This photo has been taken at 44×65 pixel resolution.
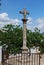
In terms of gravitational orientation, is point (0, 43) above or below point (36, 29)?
below

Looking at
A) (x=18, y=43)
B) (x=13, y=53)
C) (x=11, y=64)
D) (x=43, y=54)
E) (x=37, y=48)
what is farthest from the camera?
(x=43, y=54)

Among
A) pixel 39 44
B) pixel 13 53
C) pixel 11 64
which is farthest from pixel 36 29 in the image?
pixel 11 64

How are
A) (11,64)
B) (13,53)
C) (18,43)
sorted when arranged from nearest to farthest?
(11,64)
(13,53)
(18,43)

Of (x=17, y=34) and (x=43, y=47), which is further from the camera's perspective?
(x=43, y=47)

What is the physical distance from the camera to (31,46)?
47.1 ft

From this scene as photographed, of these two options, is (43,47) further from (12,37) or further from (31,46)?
(12,37)

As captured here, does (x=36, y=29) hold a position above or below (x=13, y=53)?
above

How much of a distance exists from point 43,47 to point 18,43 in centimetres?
235

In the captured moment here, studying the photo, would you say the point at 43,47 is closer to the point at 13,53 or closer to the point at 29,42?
the point at 29,42

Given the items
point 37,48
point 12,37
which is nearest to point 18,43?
point 12,37

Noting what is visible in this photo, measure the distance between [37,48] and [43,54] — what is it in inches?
69.0

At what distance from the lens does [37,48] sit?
14.6m

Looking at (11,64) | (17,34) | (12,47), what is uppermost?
(17,34)

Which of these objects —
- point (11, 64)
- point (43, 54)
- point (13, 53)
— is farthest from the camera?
point (43, 54)
